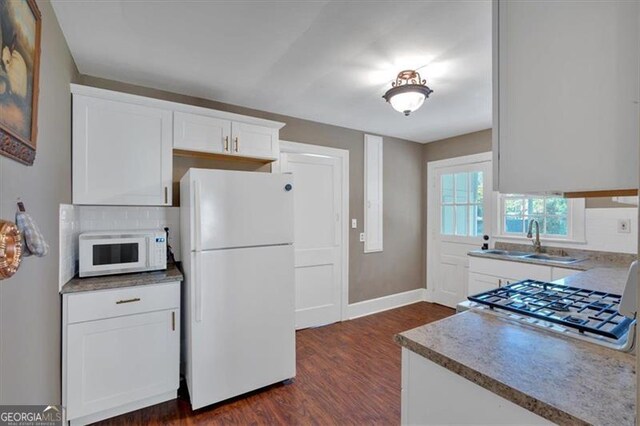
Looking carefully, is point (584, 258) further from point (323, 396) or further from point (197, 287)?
point (197, 287)

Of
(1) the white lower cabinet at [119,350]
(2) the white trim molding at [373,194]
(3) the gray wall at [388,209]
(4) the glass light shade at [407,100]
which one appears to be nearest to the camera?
(1) the white lower cabinet at [119,350]

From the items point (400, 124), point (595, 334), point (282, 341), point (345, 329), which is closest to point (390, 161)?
point (400, 124)

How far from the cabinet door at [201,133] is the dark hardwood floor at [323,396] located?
1.84m

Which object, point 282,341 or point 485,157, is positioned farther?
point 485,157

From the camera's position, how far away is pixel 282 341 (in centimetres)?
226

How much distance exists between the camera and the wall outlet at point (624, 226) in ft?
8.40

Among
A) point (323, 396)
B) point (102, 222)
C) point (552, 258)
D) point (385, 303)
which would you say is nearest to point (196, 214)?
point (102, 222)

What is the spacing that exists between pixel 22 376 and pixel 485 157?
4.25 m

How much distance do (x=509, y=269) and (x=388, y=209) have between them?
1.64 m

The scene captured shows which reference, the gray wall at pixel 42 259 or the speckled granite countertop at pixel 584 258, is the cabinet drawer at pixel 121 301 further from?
the speckled granite countertop at pixel 584 258

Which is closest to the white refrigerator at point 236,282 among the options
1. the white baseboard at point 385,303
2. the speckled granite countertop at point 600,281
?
the white baseboard at point 385,303

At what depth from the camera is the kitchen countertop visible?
0.66 meters

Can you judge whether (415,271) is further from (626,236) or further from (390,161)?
(626,236)

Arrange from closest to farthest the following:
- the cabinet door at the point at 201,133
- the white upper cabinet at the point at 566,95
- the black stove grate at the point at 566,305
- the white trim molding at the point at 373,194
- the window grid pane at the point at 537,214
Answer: the white upper cabinet at the point at 566,95 < the black stove grate at the point at 566,305 < the cabinet door at the point at 201,133 < the window grid pane at the point at 537,214 < the white trim molding at the point at 373,194
